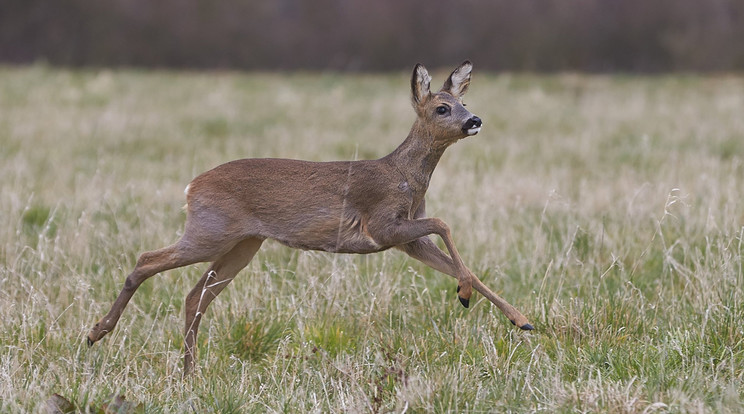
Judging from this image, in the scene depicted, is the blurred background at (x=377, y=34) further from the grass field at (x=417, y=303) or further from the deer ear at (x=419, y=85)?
the deer ear at (x=419, y=85)

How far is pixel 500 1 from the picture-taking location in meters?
36.0

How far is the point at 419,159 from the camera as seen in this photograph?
433 cm

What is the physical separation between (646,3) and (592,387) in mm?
33167

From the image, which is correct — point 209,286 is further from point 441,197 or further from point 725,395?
point 441,197

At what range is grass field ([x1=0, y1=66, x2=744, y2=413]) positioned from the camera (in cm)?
388

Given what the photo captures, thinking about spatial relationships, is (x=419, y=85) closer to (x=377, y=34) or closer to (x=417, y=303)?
(x=417, y=303)

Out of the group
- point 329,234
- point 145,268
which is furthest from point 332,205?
point 145,268

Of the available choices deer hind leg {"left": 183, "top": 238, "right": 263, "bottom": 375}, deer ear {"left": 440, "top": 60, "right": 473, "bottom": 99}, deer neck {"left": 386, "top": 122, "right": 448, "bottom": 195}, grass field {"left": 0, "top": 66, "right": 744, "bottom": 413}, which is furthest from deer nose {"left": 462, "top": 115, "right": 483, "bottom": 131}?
deer hind leg {"left": 183, "top": 238, "right": 263, "bottom": 375}

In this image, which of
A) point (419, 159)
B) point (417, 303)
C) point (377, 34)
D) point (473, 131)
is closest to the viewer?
point (473, 131)

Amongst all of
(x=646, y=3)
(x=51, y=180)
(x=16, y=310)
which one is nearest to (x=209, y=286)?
(x=16, y=310)

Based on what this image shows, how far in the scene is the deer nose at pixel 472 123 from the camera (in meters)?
4.12

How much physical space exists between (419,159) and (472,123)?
324 millimetres

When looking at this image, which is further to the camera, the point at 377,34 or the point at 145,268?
the point at 377,34

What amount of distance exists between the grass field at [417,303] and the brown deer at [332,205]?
14.2 inches
